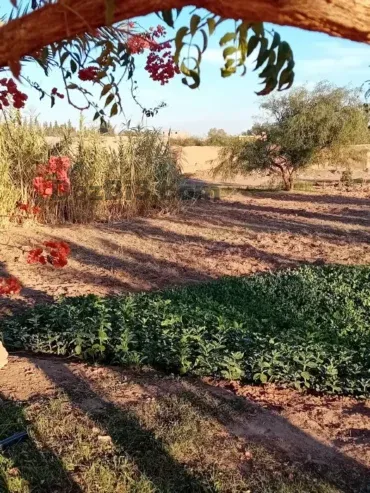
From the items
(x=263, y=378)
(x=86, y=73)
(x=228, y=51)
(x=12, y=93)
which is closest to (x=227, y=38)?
(x=228, y=51)

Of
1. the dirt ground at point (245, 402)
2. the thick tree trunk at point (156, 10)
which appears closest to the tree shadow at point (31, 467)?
the dirt ground at point (245, 402)

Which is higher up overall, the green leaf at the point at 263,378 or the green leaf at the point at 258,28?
the green leaf at the point at 258,28

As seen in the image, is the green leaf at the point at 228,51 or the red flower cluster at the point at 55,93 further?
the red flower cluster at the point at 55,93

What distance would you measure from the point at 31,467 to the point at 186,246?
23.1ft

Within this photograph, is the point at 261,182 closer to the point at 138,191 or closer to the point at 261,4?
the point at 138,191

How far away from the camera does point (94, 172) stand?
12477 millimetres

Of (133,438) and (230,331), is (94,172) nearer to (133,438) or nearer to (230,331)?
(230,331)

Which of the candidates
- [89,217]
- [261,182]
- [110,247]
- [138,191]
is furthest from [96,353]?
[261,182]

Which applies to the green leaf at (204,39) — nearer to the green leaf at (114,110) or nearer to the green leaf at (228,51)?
the green leaf at (228,51)

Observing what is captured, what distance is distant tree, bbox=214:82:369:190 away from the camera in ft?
55.9

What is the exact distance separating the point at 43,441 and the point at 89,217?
358 inches

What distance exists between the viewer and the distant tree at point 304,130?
17.0 meters

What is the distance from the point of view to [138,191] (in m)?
13.3

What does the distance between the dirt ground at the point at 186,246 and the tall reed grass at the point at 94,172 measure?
488 millimetres
